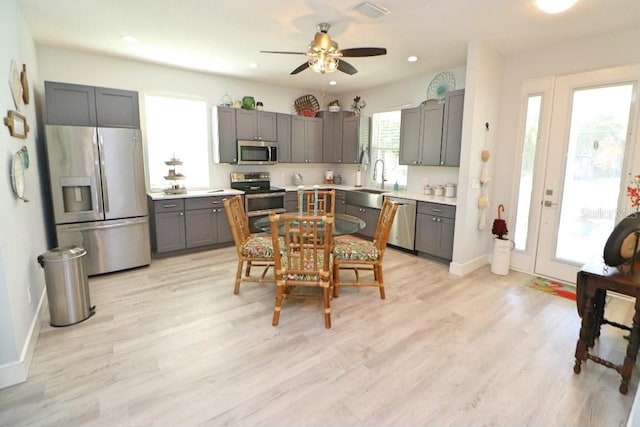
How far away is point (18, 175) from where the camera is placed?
2.41m

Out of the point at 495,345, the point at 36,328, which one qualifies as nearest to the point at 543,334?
the point at 495,345

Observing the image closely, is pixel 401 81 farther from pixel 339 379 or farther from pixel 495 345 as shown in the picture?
pixel 339 379

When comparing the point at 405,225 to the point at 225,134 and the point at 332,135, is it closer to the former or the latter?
the point at 332,135

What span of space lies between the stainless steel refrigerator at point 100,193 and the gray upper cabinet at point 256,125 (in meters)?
1.76

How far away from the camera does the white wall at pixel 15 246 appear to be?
6.61 feet

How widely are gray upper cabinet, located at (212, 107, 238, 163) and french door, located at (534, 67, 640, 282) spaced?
14.4 ft

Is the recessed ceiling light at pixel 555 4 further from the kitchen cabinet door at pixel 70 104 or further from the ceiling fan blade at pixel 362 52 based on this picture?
the kitchen cabinet door at pixel 70 104

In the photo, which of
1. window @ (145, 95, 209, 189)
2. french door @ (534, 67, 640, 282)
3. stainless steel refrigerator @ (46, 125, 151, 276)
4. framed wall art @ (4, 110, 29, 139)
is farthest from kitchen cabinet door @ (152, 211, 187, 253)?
french door @ (534, 67, 640, 282)

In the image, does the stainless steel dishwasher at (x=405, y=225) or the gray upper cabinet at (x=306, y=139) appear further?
the gray upper cabinet at (x=306, y=139)

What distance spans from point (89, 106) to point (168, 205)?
1482 mm

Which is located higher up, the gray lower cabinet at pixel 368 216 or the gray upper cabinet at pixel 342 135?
the gray upper cabinet at pixel 342 135

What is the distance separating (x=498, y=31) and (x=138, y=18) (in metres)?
3.61

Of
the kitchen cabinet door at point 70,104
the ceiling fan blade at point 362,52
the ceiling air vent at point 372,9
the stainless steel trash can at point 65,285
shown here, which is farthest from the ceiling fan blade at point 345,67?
the stainless steel trash can at point 65,285

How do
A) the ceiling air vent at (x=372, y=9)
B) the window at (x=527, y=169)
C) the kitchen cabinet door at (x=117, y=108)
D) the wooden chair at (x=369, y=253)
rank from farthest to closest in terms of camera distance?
the window at (x=527, y=169) → the kitchen cabinet door at (x=117, y=108) → the wooden chair at (x=369, y=253) → the ceiling air vent at (x=372, y=9)
